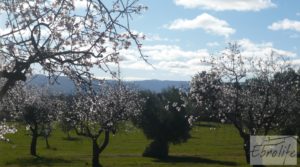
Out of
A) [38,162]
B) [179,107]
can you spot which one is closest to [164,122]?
[179,107]

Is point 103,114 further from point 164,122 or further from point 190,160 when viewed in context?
point 164,122

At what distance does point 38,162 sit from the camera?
4806 cm

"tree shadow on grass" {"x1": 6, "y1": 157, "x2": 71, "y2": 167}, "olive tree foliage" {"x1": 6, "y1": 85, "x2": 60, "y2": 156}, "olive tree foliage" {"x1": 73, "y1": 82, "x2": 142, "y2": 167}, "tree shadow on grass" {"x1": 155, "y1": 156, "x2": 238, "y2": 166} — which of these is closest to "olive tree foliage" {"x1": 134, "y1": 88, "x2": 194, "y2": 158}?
"tree shadow on grass" {"x1": 155, "y1": 156, "x2": 238, "y2": 166}

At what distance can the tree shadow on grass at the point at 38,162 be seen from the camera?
151 ft

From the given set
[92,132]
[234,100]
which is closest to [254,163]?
[234,100]

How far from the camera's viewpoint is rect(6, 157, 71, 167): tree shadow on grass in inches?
1815

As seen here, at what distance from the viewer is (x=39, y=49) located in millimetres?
7605

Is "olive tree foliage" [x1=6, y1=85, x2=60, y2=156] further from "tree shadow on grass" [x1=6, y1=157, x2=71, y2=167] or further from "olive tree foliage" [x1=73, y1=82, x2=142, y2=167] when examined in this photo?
"olive tree foliage" [x1=73, y1=82, x2=142, y2=167]

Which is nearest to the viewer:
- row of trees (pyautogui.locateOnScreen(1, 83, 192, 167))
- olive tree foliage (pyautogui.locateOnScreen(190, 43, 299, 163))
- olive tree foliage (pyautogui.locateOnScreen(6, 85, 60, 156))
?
olive tree foliage (pyautogui.locateOnScreen(190, 43, 299, 163))

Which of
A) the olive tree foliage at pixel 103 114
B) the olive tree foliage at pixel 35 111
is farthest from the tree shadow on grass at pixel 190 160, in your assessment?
the olive tree foliage at pixel 35 111

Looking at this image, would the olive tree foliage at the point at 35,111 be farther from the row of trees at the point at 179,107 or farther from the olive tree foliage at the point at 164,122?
the olive tree foliage at the point at 164,122

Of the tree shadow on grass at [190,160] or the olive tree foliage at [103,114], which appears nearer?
the olive tree foliage at [103,114]

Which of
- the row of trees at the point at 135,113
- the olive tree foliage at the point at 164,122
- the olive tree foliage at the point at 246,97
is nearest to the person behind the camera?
the olive tree foliage at the point at 246,97

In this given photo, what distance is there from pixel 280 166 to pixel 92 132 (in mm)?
16974
